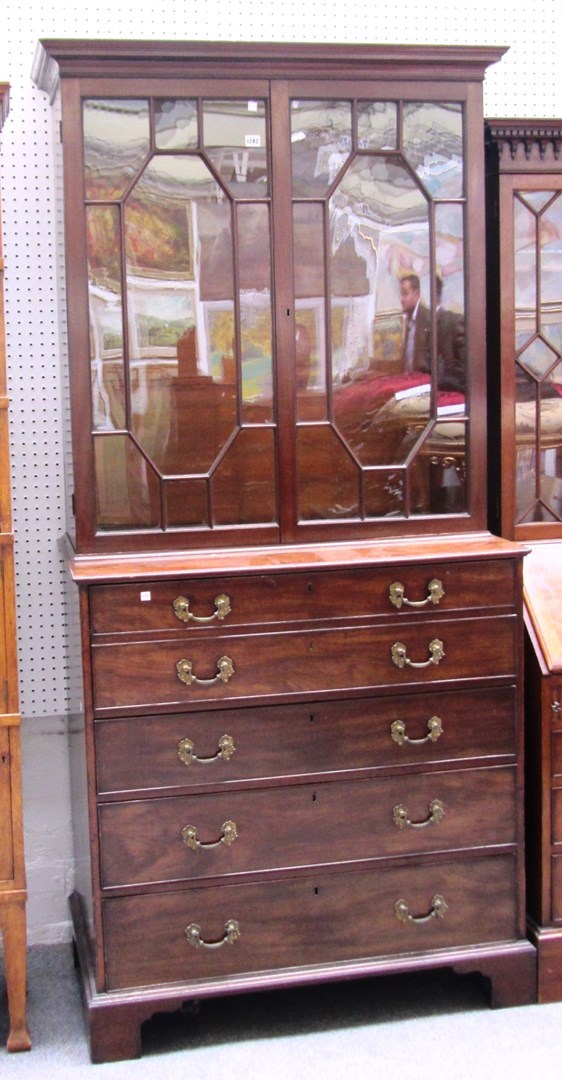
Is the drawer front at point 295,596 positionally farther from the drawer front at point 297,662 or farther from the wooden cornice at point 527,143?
the wooden cornice at point 527,143

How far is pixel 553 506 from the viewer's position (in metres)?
3.70

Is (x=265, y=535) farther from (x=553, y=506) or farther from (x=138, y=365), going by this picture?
(x=553, y=506)

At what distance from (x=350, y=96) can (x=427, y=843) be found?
202 cm

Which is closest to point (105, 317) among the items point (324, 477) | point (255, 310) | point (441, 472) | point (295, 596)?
point (255, 310)

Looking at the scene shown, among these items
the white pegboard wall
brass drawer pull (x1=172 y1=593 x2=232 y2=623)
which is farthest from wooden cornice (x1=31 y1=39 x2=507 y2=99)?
brass drawer pull (x1=172 y1=593 x2=232 y2=623)

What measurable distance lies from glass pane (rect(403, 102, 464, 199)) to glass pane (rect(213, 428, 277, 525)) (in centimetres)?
83

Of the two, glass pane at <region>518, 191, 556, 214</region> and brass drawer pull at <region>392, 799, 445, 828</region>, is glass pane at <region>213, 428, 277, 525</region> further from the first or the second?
glass pane at <region>518, 191, 556, 214</region>

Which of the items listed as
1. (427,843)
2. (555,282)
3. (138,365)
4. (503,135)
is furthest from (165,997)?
(503,135)

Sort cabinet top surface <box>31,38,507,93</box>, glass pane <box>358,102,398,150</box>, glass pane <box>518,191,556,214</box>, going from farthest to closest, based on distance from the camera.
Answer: glass pane <box>518,191,556,214</box> < glass pane <box>358,102,398,150</box> < cabinet top surface <box>31,38,507,93</box>

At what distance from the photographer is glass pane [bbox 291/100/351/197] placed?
3232 mm

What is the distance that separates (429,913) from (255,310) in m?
1.71

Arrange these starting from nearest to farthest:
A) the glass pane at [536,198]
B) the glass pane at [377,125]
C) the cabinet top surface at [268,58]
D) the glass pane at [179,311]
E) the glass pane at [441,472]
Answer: the cabinet top surface at [268,58] → the glass pane at [179,311] → the glass pane at [377,125] → the glass pane at [441,472] → the glass pane at [536,198]

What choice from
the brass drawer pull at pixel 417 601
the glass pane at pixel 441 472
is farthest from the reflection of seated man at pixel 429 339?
the brass drawer pull at pixel 417 601

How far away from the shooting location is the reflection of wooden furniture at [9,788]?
3098 mm
